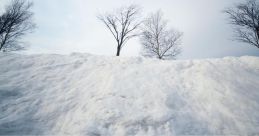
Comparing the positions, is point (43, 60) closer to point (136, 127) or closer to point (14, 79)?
point (14, 79)

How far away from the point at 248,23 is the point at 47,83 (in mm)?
20201

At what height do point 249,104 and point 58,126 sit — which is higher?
point 249,104

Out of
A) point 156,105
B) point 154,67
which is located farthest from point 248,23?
point 156,105

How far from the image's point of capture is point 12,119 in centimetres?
345

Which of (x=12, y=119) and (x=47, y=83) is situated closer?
(x=12, y=119)

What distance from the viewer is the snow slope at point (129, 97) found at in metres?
3.35

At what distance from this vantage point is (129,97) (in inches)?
167

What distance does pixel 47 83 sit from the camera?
4852 millimetres

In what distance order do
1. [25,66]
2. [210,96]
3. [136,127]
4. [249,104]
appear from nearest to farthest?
[136,127], [249,104], [210,96], [25,66]

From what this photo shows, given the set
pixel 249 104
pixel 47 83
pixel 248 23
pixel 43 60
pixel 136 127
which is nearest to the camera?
pixel 136 127

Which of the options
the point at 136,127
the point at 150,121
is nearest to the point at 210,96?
the point at 150,121

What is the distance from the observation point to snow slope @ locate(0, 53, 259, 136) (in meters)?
3.35

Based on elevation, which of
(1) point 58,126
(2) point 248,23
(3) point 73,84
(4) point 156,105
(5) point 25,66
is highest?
(2) point 248,23

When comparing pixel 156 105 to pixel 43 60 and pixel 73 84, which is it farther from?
pixel 43 60
